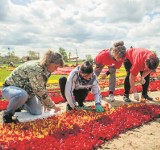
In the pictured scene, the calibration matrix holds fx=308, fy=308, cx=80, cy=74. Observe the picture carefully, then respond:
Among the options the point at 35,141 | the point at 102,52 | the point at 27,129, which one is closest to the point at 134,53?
the point at 102,52

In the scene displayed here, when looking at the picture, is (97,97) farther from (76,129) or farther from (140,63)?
(76,129)

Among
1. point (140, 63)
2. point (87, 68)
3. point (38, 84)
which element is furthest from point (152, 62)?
point (38, 84)

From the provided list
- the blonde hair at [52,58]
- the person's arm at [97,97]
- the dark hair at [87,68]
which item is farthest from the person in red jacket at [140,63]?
the blonde hair at [52,58]

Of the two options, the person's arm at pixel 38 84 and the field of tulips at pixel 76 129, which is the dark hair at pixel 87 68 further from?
the person's arm at pixel 38 84

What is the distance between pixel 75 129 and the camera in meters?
6.54

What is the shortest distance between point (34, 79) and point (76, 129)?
1406mm

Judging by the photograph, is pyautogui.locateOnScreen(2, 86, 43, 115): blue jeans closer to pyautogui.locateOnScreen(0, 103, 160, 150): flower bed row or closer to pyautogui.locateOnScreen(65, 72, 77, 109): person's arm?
Answer: pyautogui.locateOnScreen(0, 103, 160, 150): flower bed row

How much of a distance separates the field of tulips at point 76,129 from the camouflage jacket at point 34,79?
63 centimetres

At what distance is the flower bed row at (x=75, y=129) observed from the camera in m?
5.44

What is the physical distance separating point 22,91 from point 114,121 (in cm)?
224

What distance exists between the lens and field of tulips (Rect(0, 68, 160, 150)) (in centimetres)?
545

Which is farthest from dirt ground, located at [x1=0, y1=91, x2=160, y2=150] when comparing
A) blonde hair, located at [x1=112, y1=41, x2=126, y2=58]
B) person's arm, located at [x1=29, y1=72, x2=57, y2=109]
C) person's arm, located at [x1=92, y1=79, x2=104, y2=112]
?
blonde hair, located at [x1=112, y1=41, x2=126, y2=58]

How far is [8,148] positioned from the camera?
205 inches

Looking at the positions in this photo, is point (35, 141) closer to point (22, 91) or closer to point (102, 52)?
point (22, 91)
